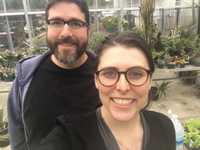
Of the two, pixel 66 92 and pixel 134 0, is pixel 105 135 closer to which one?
pixel 66 92

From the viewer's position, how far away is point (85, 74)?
1.23 metres

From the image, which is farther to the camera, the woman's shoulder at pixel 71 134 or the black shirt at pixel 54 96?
the black shirt at pixel 54 96

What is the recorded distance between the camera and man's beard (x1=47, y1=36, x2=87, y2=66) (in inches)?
45.9

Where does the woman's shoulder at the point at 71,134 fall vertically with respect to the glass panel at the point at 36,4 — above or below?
below

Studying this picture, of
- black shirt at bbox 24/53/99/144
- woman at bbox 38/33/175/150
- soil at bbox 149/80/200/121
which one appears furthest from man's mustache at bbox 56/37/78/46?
soil at bbox 149/80/200/121

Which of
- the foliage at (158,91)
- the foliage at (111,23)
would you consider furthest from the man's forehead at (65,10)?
the foliage at (111,23)

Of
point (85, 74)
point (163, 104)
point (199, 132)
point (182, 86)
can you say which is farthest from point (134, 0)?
point (85, 74)

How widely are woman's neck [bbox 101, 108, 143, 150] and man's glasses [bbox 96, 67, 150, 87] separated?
121 mm

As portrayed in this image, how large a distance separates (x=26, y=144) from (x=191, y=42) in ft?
10.2

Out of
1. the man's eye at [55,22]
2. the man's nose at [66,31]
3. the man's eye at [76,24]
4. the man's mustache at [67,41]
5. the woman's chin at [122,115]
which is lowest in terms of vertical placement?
the woman's chin at [122,115]

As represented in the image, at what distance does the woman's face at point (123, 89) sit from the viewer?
2.61 feet

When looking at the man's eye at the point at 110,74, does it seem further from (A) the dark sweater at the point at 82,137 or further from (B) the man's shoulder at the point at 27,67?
(B) the man's shoulder at the point at 27,67

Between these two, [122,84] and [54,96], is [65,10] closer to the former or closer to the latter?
[54,96]

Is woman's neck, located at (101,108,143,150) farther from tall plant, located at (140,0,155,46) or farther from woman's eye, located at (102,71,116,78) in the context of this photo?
tall plant, located at (140,0,155,46)
